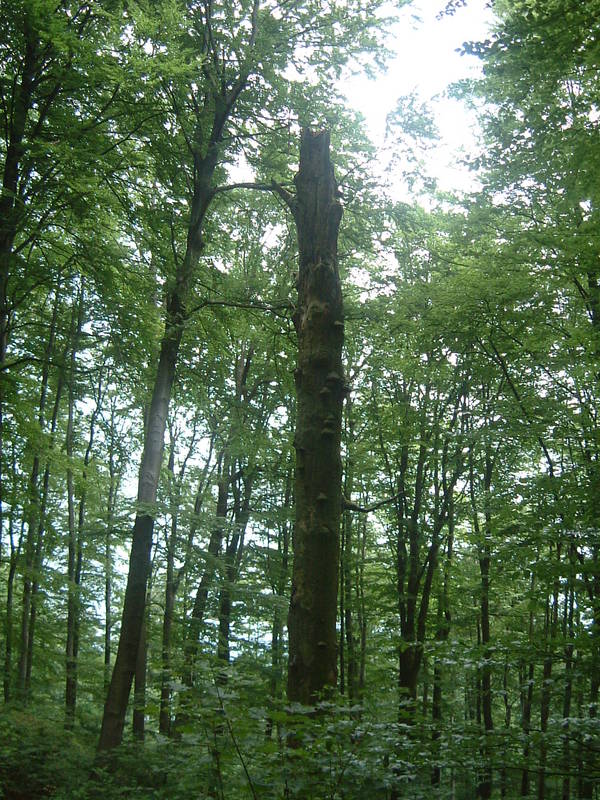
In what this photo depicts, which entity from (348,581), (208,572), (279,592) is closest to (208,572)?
(208,572)

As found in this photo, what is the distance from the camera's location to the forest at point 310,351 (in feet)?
12.2

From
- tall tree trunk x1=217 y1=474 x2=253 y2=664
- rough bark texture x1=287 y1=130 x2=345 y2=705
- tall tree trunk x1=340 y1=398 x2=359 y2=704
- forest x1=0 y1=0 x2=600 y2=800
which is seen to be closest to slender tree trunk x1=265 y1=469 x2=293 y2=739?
forest x1=0 y1=0 x2=600 y2=800

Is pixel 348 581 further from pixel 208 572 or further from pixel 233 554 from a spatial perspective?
pixel 233 554

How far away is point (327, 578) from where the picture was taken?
374 cm

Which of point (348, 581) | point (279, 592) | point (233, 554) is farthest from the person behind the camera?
point (233, 554)

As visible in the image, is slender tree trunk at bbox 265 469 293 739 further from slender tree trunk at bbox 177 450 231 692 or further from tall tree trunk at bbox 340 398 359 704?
slender tree trunk at bbox 177 450 231 692

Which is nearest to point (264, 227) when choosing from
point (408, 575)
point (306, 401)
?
point (408, 575)

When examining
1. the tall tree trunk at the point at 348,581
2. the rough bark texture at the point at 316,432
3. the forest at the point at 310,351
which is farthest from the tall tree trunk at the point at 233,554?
the rough bark texture at the point at 316,432

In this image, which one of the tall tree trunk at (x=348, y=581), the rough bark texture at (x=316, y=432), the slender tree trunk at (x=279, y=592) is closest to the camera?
the rough bark texture at (x=316, y=432)

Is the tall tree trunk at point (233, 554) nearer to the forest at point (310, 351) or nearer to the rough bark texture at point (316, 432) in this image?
the forest at point (310, 351)

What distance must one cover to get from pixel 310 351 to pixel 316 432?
60cm

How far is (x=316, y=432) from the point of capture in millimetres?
4012

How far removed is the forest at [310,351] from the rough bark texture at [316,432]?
0.02 meters

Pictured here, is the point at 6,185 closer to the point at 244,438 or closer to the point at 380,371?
the point at 244,438
